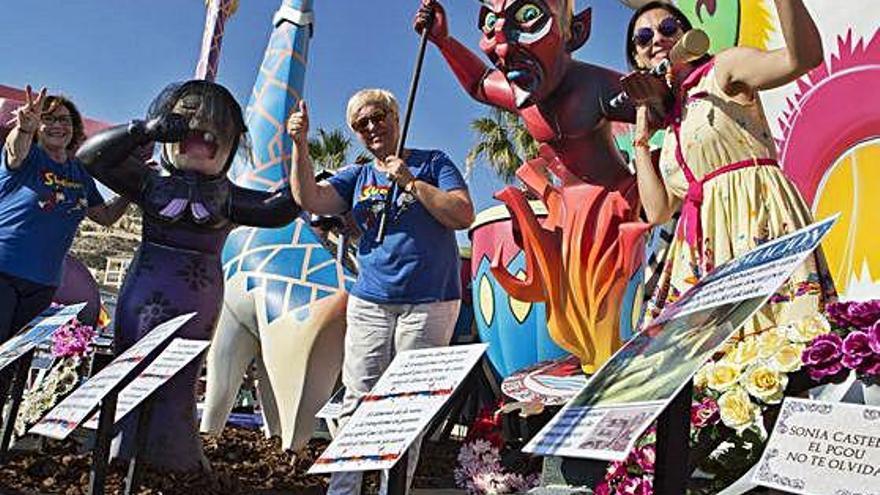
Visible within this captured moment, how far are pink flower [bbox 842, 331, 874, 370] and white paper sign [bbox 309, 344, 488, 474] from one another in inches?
22.5

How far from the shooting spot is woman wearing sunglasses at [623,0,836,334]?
2260mm

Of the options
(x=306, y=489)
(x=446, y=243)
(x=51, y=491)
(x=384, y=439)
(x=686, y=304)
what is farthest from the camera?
(x=306, y=489)

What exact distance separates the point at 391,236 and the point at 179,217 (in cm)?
116

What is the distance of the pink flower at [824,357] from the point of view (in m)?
1.41

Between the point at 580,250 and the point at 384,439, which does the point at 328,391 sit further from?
the point at 384,439

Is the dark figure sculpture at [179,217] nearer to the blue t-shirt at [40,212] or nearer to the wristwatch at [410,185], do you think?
the blue t-shirt at [40,212]

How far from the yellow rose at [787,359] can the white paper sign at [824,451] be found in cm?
22

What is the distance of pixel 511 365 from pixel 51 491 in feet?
10.7

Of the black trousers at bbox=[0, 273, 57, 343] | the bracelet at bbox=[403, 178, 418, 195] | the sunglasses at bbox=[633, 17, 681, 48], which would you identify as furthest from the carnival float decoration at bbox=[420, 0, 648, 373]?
the black trousers at bbox=[0, 273, 57, 343]

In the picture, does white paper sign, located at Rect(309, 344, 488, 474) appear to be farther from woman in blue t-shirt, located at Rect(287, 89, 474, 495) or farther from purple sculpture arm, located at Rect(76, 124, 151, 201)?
purple sculpture arm, located at Rect(76, 124, 151, 201)

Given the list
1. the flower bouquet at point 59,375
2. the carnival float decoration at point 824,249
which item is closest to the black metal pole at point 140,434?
the carnival float decoration at point 824,249

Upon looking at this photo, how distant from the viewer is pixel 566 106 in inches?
157

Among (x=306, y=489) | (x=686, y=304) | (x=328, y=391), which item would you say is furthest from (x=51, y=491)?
Answer: (x=686, y=304)

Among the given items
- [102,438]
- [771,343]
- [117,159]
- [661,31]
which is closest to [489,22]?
[661,31]
